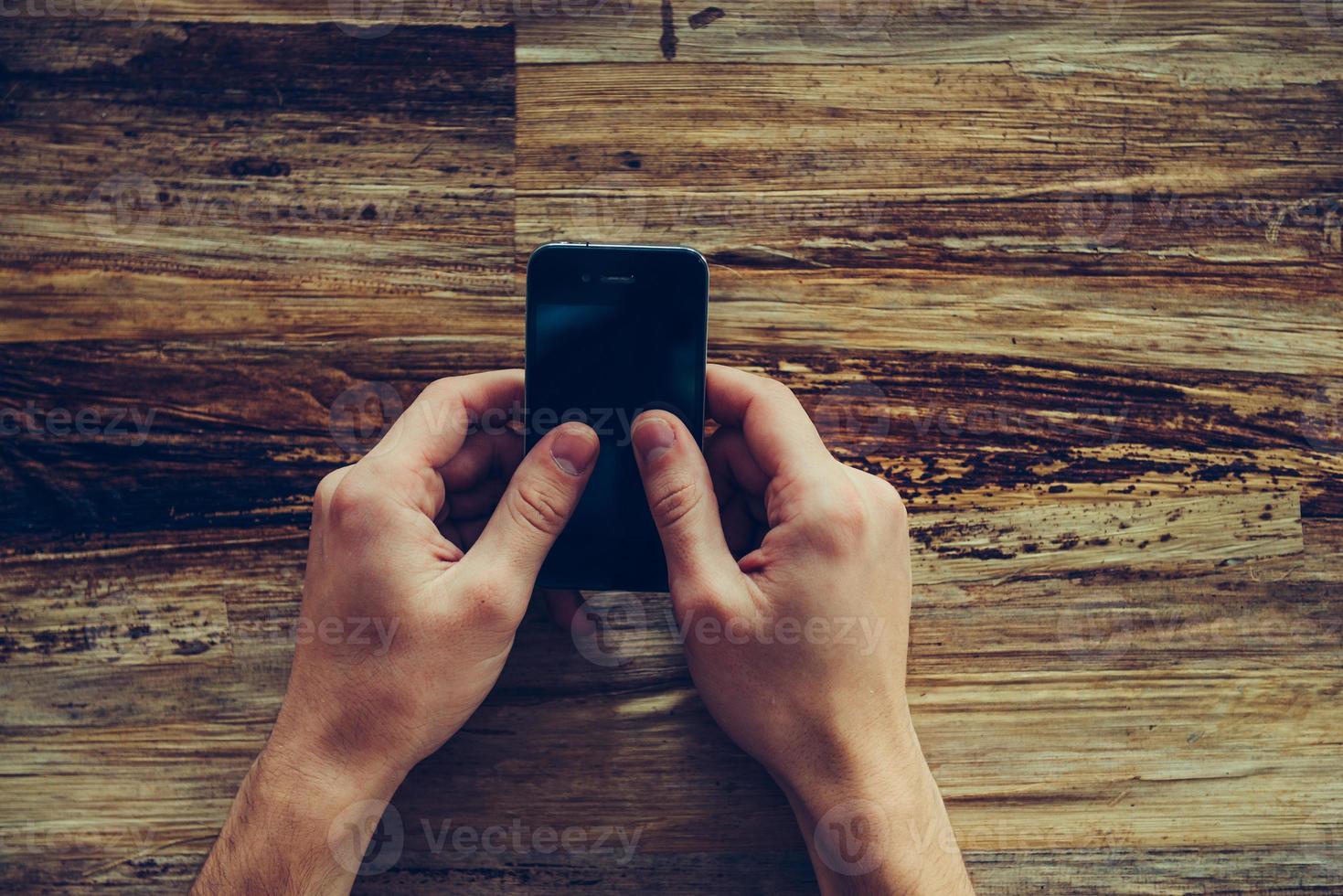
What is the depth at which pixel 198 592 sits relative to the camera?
1076mm

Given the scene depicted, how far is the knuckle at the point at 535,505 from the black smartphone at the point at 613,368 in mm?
91

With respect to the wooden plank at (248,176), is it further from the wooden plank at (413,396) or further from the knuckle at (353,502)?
the knuckle at (353,502)

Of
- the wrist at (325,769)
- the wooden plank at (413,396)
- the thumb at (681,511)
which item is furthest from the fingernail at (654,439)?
the wrist at (325,769)

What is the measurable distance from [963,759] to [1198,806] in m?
0.30

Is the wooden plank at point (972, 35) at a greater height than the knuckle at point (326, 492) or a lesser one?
greater

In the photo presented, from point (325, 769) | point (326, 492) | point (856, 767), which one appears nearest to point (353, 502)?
point (326, 492)

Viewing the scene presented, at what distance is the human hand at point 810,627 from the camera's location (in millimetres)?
894

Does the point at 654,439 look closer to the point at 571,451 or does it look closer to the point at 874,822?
the point at 571,451

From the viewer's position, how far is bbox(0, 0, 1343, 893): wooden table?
42.3 inches

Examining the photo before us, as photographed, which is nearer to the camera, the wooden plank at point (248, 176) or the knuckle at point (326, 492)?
the knuckle at point (326, 492)

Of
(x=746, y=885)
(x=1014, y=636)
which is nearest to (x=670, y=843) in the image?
(x=746, y=885)

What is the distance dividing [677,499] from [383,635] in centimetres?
33

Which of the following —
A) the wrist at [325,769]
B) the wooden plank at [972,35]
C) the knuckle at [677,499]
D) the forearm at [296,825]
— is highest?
the wooden plank at [972,35]

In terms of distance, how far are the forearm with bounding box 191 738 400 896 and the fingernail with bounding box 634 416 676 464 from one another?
449mm
